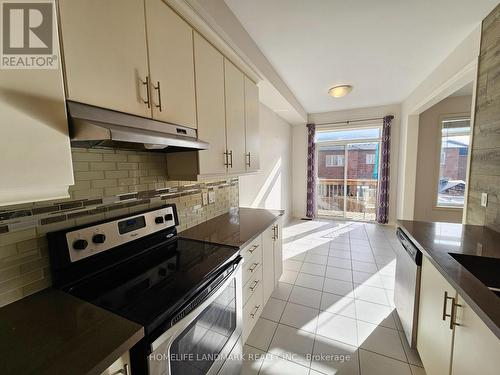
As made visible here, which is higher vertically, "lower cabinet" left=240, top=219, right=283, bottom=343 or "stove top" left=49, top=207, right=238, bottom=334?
"stove top" left=49, top=207, right=238, bottom=334

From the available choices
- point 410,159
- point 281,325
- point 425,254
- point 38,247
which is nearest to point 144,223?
point 38,247

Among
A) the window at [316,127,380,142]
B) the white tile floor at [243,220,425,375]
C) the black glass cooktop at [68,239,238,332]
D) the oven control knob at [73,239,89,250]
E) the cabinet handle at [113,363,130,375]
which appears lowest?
the white tile floor at [243,220,425,375]

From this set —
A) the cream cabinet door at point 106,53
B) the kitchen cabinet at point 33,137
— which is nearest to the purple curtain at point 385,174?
the cream cabinet door at point 106,53

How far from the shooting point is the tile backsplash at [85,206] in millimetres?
839

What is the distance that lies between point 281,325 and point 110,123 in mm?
1962

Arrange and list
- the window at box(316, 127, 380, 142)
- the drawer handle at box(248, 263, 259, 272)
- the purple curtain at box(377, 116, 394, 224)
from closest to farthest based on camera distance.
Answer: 1. the drawer handle at box(248, 263, 259, 272)
2. the purple curtain at box(377, 116, 394, 224)
3. the window at box(316, 127, 380, 142)

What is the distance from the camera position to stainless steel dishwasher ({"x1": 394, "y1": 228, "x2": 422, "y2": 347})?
1425 millimetres

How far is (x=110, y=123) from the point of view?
2.85 ft

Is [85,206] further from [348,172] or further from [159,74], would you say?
[348,172]

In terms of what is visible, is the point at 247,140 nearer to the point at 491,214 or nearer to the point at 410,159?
the point at 491,214

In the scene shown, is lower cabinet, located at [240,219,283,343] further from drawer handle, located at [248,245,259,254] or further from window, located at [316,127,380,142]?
window, located at [316,127,380,142]

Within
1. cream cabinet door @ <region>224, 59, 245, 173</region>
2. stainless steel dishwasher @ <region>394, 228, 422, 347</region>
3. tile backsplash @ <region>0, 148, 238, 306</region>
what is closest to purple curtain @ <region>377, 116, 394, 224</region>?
stainless steel dishwasher @ <region>394, 228, 422, 347</region>

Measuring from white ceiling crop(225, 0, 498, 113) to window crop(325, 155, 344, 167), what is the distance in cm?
210

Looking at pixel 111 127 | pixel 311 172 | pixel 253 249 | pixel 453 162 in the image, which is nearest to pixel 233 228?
pixel 253 249
